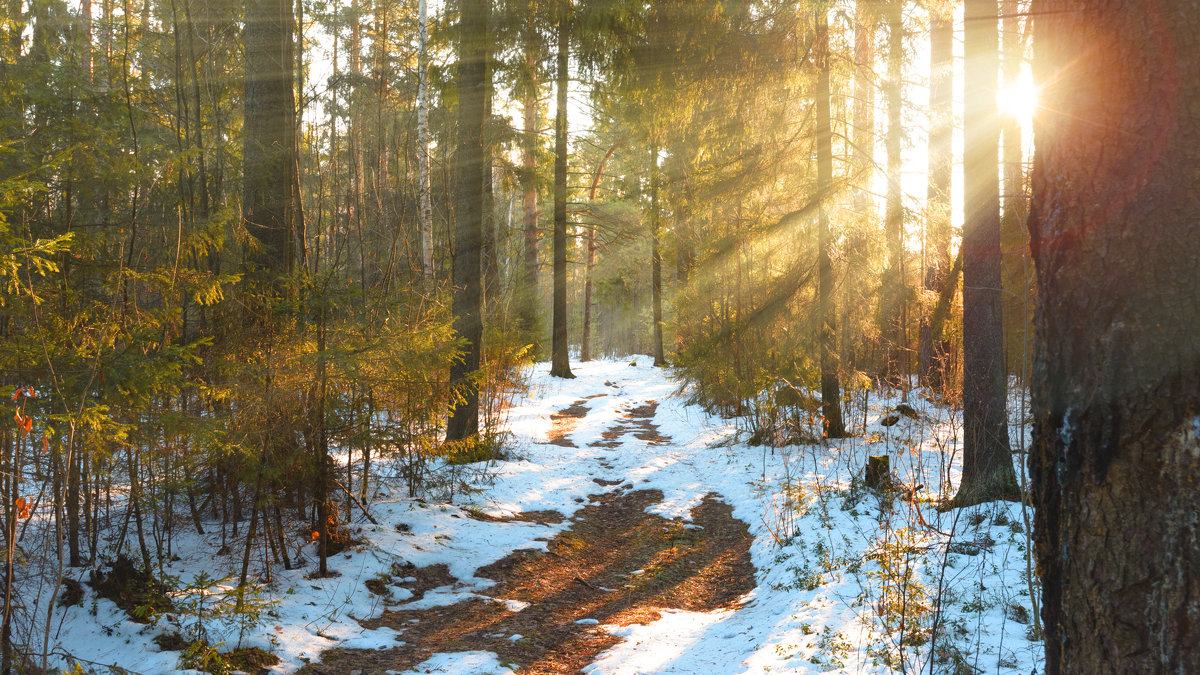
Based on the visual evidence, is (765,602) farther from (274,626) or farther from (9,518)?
(9,518)

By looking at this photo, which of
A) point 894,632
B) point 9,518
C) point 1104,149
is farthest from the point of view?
point 894,632

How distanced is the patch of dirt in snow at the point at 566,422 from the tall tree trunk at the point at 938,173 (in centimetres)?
599

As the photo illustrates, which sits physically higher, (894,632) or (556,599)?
(894,632)

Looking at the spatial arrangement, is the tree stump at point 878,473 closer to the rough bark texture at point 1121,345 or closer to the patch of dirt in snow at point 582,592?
Result: the patch of dirt in snow at point 582,592

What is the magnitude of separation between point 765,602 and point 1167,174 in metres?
4.01

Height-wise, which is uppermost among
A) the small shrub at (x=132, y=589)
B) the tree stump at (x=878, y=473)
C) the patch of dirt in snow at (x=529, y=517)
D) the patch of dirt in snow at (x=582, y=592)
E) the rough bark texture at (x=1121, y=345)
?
the rough bark texture at (x=1121, y=345)

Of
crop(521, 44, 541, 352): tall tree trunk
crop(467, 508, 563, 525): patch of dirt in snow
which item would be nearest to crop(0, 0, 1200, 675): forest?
crop(467, 508, 563, 525): patch of dirt in snow

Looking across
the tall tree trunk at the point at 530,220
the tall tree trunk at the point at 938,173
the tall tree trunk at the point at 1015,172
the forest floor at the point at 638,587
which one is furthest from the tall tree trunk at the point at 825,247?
the tall tree trunk at the point at 530,220

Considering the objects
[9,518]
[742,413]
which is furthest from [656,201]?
[9,518]

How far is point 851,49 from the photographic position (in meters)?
9.62

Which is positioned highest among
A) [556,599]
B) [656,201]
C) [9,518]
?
[656,201]

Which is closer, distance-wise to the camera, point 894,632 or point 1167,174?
point 1167,174

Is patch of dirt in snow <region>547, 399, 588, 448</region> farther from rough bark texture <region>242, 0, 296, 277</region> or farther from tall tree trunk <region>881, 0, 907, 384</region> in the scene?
rough bark texture <region>242, 0, 296, 277</region>

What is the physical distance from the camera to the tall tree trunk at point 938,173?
7.71m
